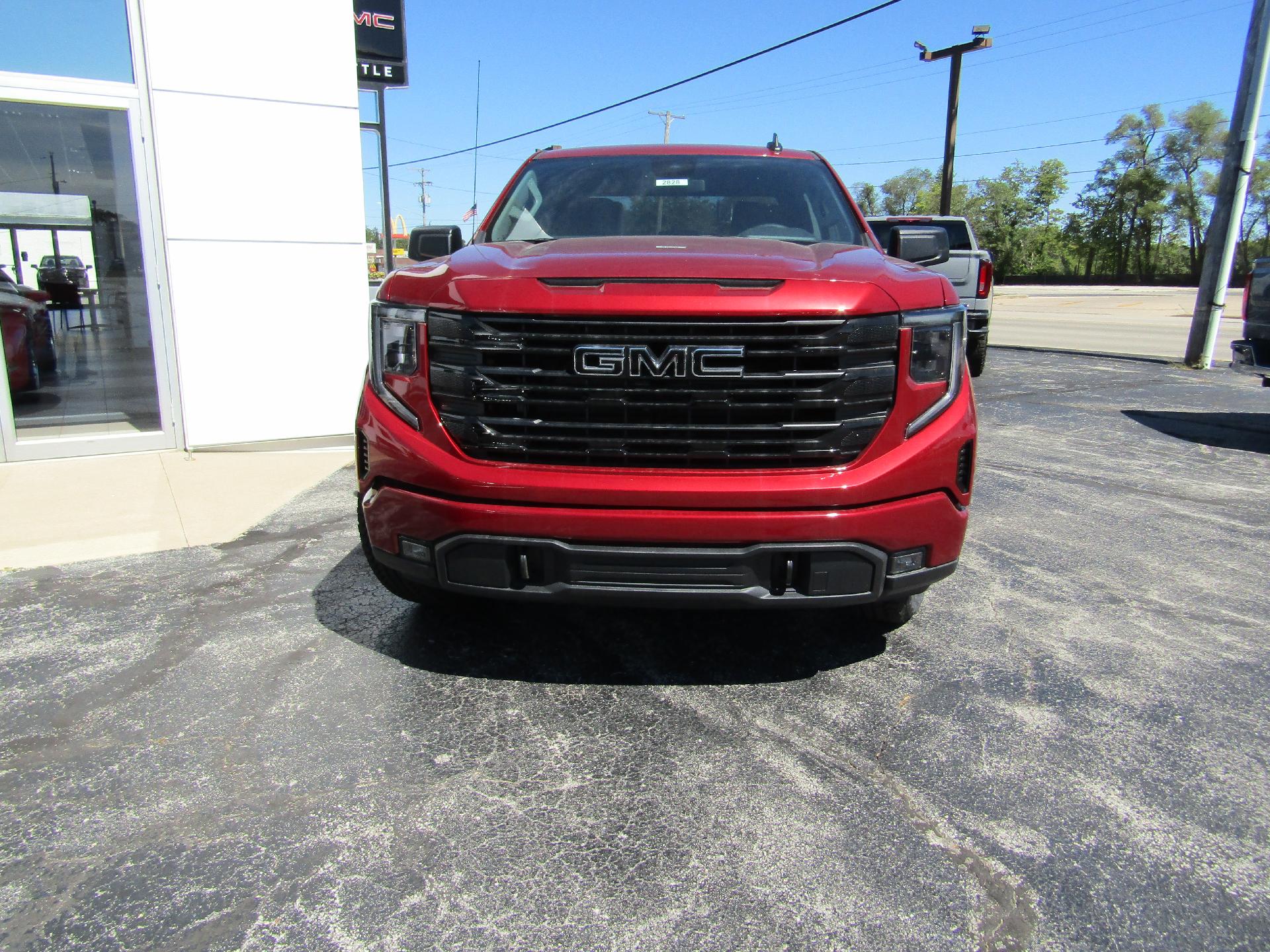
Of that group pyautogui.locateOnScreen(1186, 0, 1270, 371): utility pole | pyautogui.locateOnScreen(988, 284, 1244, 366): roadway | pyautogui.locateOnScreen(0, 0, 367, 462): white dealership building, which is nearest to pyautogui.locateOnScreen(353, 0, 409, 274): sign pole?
pyautogui.locateOnScreen(0, 0, 367, 462): white dealership building

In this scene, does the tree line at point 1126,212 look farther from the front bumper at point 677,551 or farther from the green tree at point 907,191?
the front bumper at point 677,551

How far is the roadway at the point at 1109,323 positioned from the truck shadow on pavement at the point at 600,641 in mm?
13111

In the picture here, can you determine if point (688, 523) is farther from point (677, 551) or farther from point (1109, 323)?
point (1109, 323)

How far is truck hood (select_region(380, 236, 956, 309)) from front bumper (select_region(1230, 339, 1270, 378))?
577cm

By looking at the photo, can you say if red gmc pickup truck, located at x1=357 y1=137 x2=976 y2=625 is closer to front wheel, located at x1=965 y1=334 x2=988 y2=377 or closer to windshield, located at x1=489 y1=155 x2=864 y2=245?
windshield, located at x1=489 y1=155 x2=864 y2=245

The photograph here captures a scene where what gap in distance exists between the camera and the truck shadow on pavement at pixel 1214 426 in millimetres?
7535

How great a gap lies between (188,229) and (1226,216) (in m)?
13.5

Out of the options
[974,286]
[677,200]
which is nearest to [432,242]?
[677,200]

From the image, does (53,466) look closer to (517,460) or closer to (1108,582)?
(517,460)

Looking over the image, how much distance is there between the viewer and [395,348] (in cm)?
291

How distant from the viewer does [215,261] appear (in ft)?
21.4

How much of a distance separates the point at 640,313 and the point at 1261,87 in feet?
44.6

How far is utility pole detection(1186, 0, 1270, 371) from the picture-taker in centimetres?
1220

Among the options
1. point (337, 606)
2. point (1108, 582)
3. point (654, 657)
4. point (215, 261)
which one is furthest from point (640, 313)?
point (215, 261)
